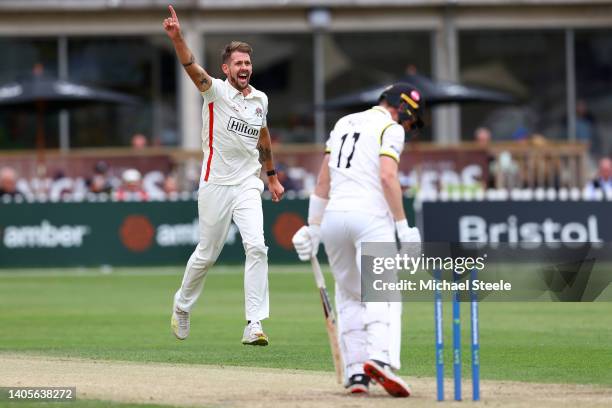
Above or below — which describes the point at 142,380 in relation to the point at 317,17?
below

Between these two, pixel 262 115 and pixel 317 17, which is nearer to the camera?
pixel 262 115

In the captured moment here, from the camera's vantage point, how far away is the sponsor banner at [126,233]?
25906 mm

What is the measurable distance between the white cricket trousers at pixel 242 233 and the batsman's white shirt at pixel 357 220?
8.33 feet

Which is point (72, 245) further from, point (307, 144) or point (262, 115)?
point (262, 115)

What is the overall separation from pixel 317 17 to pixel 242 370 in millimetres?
23276

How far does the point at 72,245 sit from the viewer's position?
85.4 ft

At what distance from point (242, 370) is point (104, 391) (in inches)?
63.7

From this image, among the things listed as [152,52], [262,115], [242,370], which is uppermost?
[152,52]

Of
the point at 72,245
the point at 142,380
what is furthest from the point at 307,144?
the point at 142,380

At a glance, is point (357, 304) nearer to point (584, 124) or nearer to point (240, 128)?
point (240, 128)

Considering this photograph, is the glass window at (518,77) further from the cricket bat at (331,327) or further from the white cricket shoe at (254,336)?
the cricket bat at (331,327)

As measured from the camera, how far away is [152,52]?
34438 mm

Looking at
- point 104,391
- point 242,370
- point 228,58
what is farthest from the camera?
point 228,58

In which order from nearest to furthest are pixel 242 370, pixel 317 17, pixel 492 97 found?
pixel 242 370, pixel 492 97, pixel 317 17
